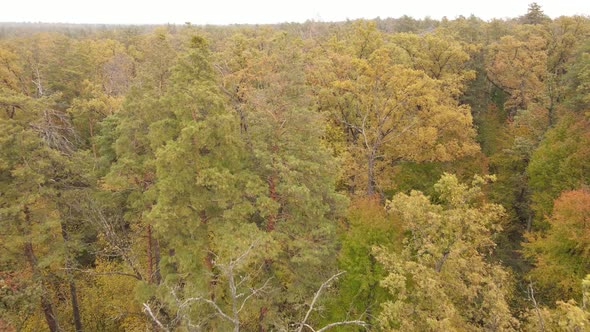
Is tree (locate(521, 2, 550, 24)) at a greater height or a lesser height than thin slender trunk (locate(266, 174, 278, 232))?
greater

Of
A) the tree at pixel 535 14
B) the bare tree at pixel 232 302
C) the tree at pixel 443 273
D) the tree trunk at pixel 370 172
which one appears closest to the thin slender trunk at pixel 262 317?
the bare tree at pixel 232 302

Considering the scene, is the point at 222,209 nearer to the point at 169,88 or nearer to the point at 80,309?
the point at 169,88

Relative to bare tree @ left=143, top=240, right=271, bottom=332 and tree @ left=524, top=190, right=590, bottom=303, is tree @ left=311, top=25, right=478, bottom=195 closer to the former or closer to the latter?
tree @ left=524, top=190, right=590, bottom=303

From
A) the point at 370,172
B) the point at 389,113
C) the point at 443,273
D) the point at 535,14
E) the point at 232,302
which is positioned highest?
the point at 535,14

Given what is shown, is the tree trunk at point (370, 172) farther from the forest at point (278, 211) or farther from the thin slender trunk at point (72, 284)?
the thin slender trunk at point (72, 284)

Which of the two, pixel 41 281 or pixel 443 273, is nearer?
pixel 443 273

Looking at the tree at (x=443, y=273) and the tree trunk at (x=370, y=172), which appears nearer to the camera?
the tree at (x=443, y=273)

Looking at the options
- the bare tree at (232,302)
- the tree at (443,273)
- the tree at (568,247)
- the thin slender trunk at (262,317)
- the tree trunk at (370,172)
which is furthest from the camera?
the tree trunk at (370,172)

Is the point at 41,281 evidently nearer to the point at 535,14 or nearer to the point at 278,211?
the point at 278,211

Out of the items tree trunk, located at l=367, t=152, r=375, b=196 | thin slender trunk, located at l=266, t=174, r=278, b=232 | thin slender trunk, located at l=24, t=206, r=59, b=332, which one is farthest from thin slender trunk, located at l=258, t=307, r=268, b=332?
thin slender trunk, located at l=24, t=206, r=59, b=332

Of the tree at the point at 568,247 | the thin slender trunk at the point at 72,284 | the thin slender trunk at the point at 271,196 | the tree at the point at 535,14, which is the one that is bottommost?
the thin slender trunk at the point at 72,284

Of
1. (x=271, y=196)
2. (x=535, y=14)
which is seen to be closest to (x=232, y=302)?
(x=271, y=196)
